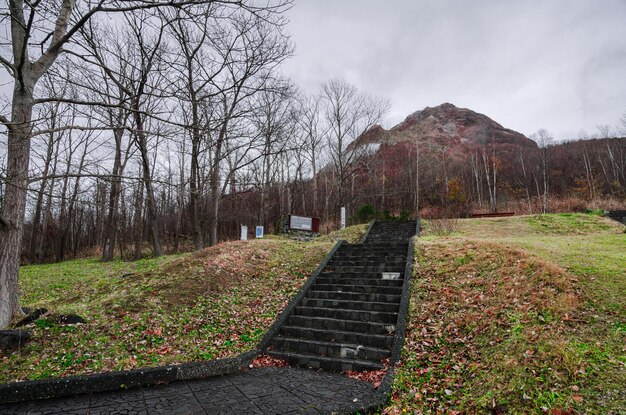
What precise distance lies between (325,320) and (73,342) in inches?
175

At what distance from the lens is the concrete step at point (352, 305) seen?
7.12 meters

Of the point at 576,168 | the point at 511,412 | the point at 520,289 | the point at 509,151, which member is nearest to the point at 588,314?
the point at 520,289

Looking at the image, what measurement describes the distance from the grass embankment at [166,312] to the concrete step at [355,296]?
724 millimetres

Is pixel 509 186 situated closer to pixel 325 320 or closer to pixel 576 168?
pixel 576 168

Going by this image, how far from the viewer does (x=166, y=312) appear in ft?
22.7

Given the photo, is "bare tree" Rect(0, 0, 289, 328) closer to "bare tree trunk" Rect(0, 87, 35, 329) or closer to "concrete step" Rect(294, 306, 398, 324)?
"bare tree trunk" Rect(0, 87, 35, 329)

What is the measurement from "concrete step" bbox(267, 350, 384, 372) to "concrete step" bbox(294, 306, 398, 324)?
1.25 meters

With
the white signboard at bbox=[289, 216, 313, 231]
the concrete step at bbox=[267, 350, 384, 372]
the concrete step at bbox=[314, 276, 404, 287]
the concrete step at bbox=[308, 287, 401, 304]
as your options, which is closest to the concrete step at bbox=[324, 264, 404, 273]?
the concrete step at bbox=[314, 276, 404, 287]

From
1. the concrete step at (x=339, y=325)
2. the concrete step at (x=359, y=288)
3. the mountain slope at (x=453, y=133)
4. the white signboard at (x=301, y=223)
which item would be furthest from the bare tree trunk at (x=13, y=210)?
the mountain slope at (x=453, y=133)

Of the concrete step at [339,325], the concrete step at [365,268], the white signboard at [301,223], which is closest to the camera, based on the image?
the concrete step at [339,325]

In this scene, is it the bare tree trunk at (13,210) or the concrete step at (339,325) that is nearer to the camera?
the bare tree trunk at (13,210)

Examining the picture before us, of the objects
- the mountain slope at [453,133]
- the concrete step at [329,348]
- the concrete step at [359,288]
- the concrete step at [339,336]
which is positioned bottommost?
the concrete step at [329,348]

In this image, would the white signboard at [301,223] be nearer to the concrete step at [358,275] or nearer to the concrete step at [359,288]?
the concrete step at [358,275]

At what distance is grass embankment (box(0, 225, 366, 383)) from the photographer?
16.9 ft
